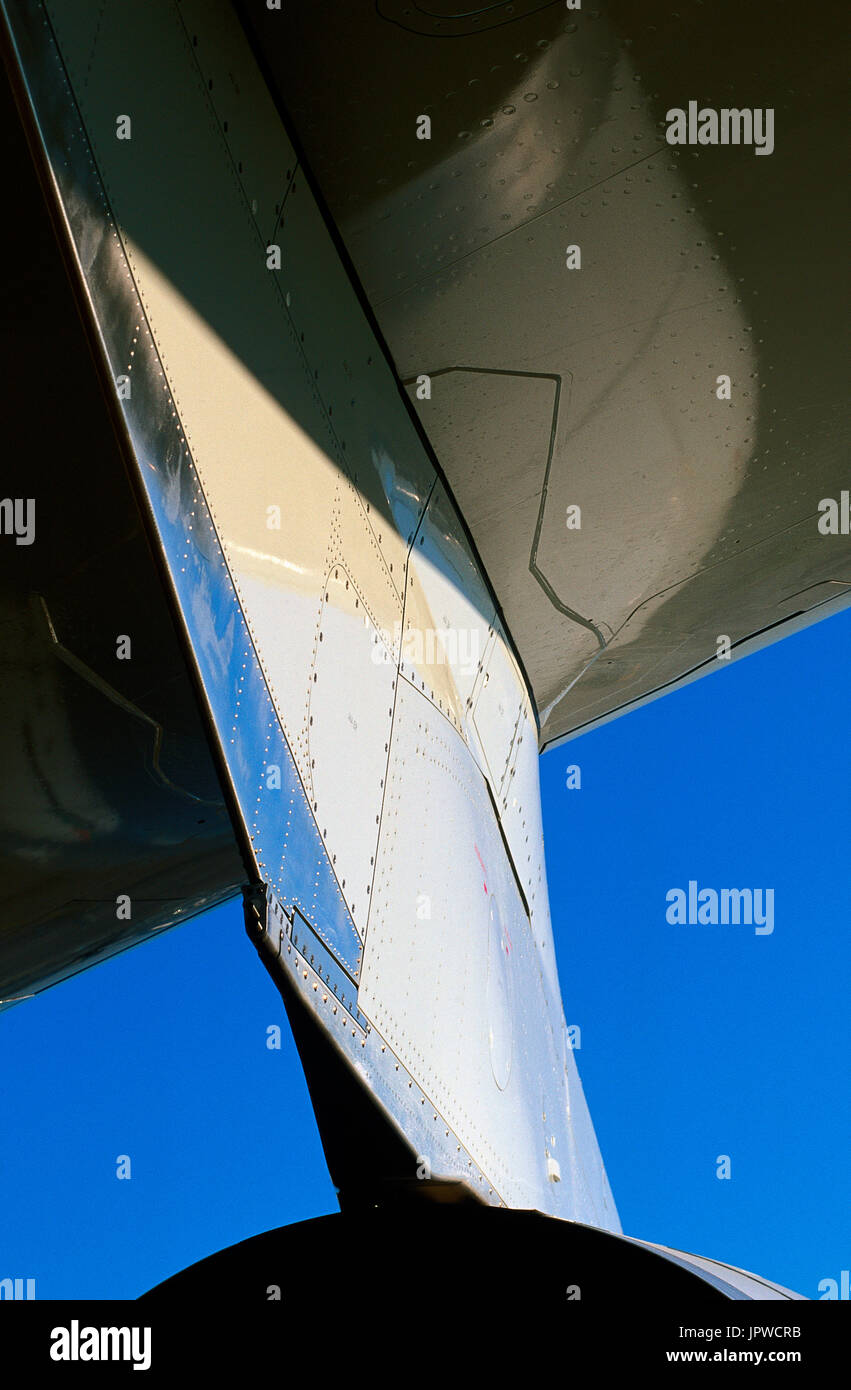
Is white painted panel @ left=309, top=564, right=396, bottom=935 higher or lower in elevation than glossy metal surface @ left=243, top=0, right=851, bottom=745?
lower

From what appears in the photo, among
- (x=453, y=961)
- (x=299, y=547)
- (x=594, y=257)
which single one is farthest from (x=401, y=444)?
(x=453, y=961)

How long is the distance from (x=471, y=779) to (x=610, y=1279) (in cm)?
195

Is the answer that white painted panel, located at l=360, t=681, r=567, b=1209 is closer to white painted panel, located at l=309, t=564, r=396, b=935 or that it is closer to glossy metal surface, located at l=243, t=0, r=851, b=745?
white painted panel, located at l=309, t=564, r=396, b=935

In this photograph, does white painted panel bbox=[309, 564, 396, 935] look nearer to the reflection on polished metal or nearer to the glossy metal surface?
the reflection on polished metal

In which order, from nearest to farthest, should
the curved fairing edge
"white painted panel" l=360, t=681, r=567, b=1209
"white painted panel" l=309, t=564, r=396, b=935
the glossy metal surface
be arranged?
the curved fairing edge → "white painted panel" l=309, t=564, r=396, b=935 → "white painted panel" l=360, t=681, r=567, b=1209 → the glossy metal surface

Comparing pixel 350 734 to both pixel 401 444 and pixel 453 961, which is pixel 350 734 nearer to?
pixel 453 961

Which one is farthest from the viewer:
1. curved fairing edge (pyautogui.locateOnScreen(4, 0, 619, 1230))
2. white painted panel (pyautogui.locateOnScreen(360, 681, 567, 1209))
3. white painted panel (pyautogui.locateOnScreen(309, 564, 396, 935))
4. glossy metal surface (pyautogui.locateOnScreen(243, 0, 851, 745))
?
glossy metal surface (pyautogui.locateOnScreen(243, 0, 851, 745))

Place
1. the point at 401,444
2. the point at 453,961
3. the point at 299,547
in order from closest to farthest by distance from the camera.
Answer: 1. the point at 299,547
2. the point at 453,961
3. the point at 401,444

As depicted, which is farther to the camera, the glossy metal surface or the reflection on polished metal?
the glossy metal surface

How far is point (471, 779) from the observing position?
3.86 m

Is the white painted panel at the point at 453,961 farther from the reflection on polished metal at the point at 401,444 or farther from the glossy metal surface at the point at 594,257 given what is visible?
the glossy metal surface at the point at 594,257

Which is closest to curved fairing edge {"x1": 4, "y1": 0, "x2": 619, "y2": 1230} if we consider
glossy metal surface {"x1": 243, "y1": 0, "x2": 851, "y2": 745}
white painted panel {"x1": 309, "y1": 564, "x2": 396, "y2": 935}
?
white painted panel {"x1": 309, "y1": 564, "x2": 396, "y2": 935}

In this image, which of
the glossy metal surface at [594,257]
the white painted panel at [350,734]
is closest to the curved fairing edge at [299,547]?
the white painted panel at [350,734]

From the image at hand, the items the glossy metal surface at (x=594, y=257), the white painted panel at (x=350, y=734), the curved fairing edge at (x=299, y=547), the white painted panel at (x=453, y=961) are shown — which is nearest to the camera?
the curved fairing edge at (x=299, y=547)
